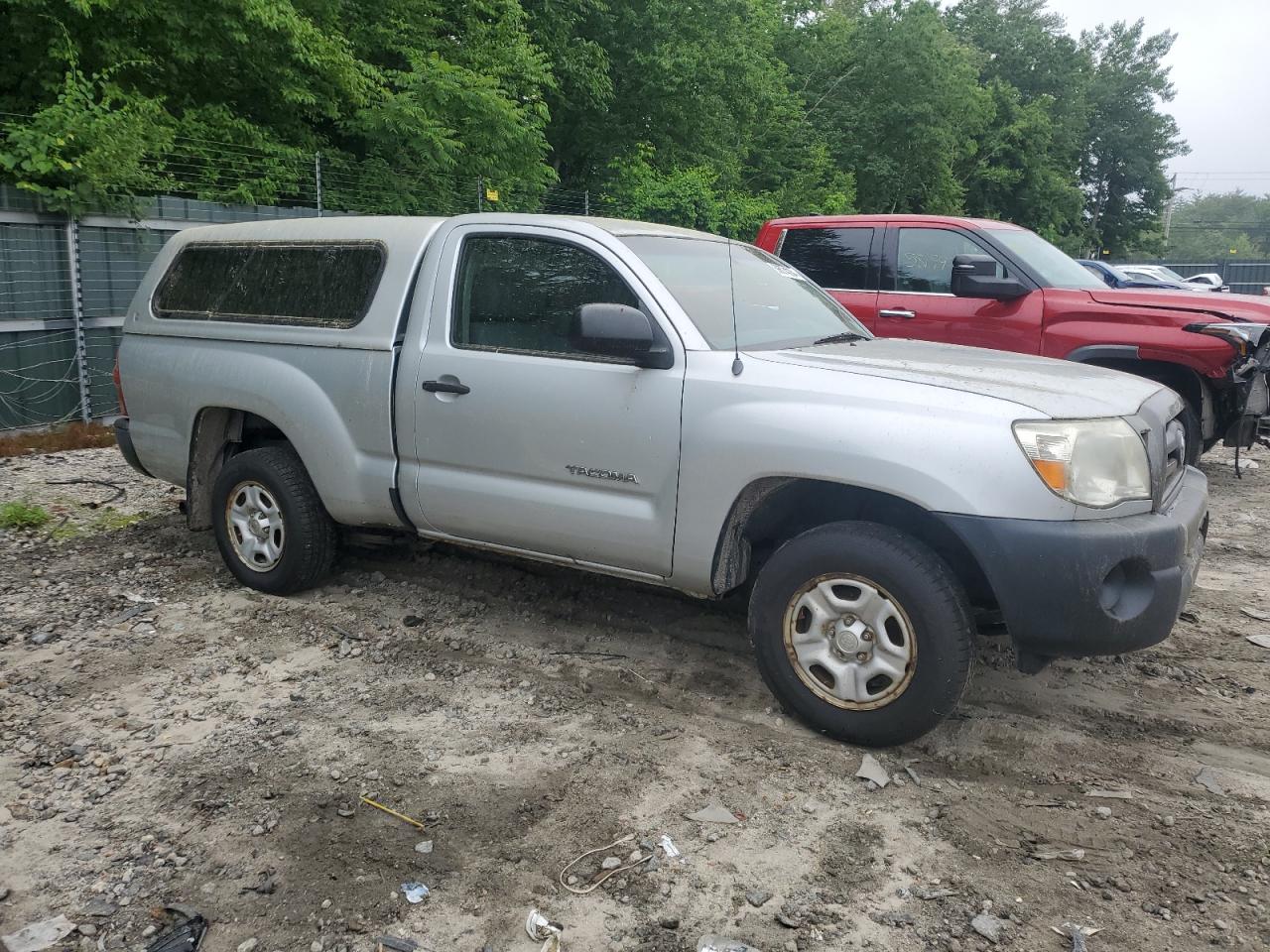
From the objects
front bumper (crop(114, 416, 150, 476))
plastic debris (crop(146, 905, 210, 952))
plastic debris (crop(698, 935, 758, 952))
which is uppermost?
front bumper (crop(114, 416, 150, 476))

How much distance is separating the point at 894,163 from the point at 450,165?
22.7 meters

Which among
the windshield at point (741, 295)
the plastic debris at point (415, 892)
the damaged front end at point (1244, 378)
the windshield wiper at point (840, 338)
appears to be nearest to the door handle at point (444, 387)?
the windshield at point (741, 295)

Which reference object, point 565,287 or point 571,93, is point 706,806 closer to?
point 565,287

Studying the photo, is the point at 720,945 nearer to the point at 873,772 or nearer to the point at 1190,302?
the point at 873,772

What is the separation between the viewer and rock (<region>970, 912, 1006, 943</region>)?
2.67 m

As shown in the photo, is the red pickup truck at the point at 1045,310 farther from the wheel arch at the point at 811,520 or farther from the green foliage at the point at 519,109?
the green foliage at the point at 519,109

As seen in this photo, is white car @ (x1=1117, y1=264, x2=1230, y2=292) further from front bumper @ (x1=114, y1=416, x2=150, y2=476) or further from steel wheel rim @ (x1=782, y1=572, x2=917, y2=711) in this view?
front bumper @ (x1=114, y1=416, x2=150, y2=476)

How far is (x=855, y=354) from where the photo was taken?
13.5 feet

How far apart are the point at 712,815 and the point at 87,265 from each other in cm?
923

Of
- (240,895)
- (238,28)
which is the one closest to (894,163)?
(238,28)

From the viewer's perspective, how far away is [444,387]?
4422mm

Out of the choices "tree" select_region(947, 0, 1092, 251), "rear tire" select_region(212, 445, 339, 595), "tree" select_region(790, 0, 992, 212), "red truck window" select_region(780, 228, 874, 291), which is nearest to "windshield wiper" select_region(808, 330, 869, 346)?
"rear tire" select_region(212, 445, 339, 595)

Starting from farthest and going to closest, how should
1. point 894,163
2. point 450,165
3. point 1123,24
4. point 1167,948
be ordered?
point 1123,24
point 894,163
point 450,165
point 1167,948

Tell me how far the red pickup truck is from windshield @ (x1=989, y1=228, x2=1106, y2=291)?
0.01 metres
